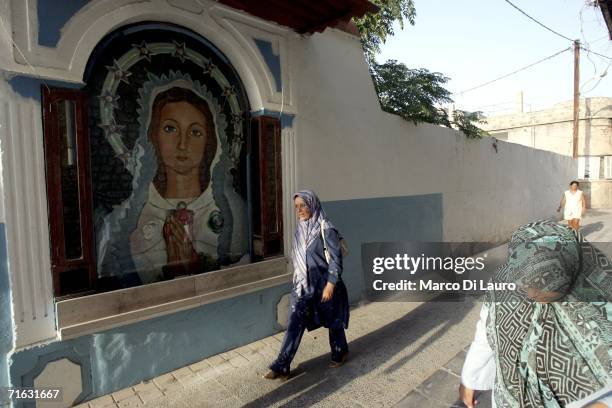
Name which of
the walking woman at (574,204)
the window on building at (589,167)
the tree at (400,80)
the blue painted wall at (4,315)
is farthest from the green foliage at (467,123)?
the window on building at (589,167)

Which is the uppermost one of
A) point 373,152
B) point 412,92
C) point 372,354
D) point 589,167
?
point 412,92

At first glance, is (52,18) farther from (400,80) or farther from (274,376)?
(400,80)

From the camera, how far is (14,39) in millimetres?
2121

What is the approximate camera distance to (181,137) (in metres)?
3.06

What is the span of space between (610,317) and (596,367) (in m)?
0.16

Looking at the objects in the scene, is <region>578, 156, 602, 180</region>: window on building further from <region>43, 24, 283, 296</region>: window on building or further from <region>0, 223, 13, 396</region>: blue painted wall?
<region>0, 223, 13, 396</region>: blue painted wall

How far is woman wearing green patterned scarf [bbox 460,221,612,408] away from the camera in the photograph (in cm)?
108

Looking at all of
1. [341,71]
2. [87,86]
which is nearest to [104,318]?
[87,86]

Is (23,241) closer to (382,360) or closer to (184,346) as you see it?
(184,346)

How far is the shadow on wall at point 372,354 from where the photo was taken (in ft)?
8.53

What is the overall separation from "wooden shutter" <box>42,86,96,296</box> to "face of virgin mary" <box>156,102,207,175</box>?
0.64m

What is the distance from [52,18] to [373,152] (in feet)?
12.0

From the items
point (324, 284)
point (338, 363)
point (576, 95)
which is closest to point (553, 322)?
point (324, 284)

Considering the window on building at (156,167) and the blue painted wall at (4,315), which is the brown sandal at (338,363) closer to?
the window on building at (156,167)
